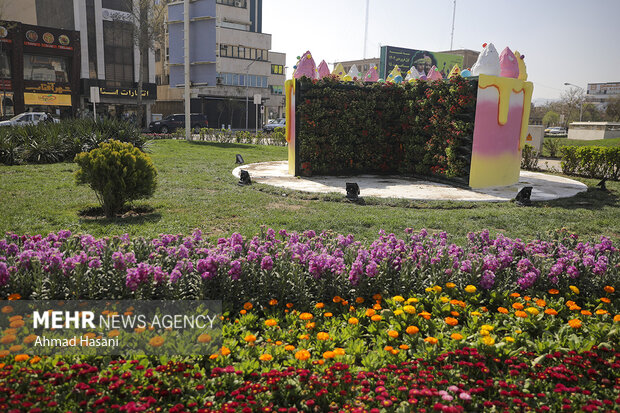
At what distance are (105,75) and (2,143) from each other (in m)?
34.9

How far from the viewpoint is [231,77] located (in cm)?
6044

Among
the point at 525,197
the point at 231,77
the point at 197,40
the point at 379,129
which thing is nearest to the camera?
the point at 525,197

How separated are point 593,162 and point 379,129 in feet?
24.7

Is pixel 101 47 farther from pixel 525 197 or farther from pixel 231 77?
pixel 525 197

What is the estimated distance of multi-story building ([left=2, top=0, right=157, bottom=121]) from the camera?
143ft

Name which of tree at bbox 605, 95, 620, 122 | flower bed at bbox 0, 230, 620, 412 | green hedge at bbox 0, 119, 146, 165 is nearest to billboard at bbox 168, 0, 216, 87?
green hedge at bbox 0, 119, 146, 165

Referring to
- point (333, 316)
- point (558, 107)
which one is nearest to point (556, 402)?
point (333, 316)

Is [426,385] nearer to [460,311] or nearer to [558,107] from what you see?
[460,311]

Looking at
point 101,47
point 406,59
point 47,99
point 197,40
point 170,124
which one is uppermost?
point 197,40

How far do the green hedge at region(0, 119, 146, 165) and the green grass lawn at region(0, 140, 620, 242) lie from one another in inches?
132

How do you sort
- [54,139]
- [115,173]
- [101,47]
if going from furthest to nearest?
[101,47]
[54,139]
[115,173]

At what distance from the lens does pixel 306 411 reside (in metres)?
2.77

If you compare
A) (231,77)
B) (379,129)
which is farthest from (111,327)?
(231,77)

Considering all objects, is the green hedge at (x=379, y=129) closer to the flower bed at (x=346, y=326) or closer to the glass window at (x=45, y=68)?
the flower bed at (x=346, y=326)
